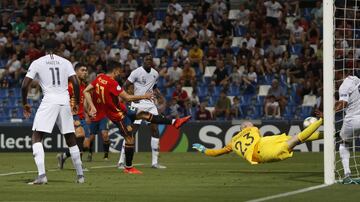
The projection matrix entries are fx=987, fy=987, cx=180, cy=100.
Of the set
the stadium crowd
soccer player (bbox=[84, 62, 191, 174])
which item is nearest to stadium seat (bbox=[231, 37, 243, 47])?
the stadium crowd

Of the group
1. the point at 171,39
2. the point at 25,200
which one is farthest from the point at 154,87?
the point at 171,39

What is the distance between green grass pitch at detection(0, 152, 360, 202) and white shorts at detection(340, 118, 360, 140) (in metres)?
0.90

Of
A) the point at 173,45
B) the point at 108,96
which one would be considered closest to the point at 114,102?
the point at 108,96

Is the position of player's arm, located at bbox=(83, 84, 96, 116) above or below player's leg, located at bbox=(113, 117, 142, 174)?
above

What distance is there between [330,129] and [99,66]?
56.3 ft

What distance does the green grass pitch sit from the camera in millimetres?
13791

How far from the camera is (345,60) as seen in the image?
68.9ft

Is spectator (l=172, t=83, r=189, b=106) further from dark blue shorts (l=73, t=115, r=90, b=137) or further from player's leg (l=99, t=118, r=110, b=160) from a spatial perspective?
dark blue shorts (l=73, t=115, r=90, b=137)

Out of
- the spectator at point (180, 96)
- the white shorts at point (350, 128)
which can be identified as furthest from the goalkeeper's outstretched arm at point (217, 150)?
the spectator at point (180, 96)

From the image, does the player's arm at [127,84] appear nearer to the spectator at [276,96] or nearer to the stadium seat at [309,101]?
the spectator at [276,96]

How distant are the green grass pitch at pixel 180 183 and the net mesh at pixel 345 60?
73 centimetres

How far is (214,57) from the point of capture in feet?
110

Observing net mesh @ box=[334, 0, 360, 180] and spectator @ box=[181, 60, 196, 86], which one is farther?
spectator @ box=[181, 60, 196, 86]

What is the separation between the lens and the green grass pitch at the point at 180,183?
13.8m
